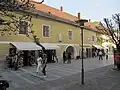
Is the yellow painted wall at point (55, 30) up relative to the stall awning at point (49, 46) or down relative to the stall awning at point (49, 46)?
up

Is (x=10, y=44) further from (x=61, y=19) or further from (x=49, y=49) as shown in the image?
(x=61, y=19)

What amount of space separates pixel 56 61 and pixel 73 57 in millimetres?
7120

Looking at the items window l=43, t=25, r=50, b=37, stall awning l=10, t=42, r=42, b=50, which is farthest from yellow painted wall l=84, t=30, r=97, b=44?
stall awning l=10, t=42, r=42, b=50

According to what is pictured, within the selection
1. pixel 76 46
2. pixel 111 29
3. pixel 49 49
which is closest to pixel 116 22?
pixel 111 29

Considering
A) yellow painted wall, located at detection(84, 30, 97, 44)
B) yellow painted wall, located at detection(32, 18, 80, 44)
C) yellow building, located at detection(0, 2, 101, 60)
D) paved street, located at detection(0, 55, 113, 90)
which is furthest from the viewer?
yellow painted wall, located at detection(84, 30, 97, 44)

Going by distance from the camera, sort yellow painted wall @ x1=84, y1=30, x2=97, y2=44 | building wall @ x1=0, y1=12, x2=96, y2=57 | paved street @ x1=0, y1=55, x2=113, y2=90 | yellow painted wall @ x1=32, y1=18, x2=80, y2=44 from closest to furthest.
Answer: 1. paved street @ x1=0, y1=55, x2=113, y2=90
2. building wall @ x1=0, y1=12, x2=96, y2=57
3. yellow painted wall @ x1=32, y1=18, x2=80, y2=44
4. yellow painted wall @ x1=84, y1=30, x2=97, y2=44

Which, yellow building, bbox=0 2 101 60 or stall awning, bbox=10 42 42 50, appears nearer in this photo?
stall awning, bbox=10 42 42 50

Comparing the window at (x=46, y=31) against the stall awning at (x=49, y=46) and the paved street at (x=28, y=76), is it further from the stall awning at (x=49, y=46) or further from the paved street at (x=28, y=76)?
the paved street at (x=28, y=76)

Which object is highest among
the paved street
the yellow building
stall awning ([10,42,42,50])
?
the yellow building

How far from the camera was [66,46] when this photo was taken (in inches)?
1161

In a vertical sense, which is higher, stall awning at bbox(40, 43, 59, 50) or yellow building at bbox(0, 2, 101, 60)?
yellow building at bbox(0, 2, 101, 60)

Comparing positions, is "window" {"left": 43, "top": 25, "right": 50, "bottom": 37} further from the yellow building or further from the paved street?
the paved street

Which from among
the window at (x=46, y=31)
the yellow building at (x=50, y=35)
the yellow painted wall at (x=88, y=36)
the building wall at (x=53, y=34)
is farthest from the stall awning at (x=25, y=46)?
the yellow painted wall at (x=88, y=36)

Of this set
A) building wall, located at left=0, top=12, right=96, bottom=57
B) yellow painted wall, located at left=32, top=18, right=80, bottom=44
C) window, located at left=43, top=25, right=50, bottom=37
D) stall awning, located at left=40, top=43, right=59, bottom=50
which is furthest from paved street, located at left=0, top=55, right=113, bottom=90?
window, located at left=43, top=25, right=50, bottom=37
